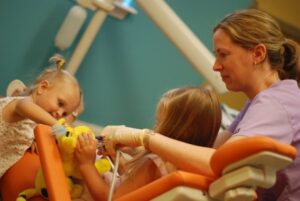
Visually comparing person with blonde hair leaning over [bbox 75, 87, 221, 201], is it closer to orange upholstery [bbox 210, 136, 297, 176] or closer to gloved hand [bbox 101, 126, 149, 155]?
gloved hand [bbox 101, 126, 149, 155]

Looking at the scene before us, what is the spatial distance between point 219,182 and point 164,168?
345 mm

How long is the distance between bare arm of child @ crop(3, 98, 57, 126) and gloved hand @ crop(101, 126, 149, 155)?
0.95 feet

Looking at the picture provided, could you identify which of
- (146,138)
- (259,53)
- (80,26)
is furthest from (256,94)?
(80,26)

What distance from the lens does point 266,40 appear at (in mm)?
1282

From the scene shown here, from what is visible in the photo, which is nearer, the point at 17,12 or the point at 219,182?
the point at 219,182

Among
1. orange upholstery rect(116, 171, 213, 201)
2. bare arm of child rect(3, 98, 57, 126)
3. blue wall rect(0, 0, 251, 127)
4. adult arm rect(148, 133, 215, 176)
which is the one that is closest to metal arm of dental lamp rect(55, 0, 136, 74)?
blue wall rect(0, 0, 251, 127)

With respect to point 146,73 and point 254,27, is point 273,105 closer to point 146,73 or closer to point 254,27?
point 254,27

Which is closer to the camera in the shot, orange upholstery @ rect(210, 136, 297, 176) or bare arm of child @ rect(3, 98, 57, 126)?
orange upholstery @ rect(210, 136, 297, 176)

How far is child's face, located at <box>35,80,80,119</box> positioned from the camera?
5.28 ft

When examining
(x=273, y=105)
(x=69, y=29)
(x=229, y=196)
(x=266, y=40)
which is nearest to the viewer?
(x=229, y=196)

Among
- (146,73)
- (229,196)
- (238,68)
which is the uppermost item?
(238,68)

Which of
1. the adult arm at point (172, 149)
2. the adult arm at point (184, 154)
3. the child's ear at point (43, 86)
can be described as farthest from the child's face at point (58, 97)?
the adult arm at point (184, 154)

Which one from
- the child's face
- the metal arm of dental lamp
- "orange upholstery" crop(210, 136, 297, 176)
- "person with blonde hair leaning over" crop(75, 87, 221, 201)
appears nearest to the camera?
"orange upholstery" crop(210, 136, 297, 176)

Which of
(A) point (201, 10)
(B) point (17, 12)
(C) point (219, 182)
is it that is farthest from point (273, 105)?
(A) point (201, 10)
